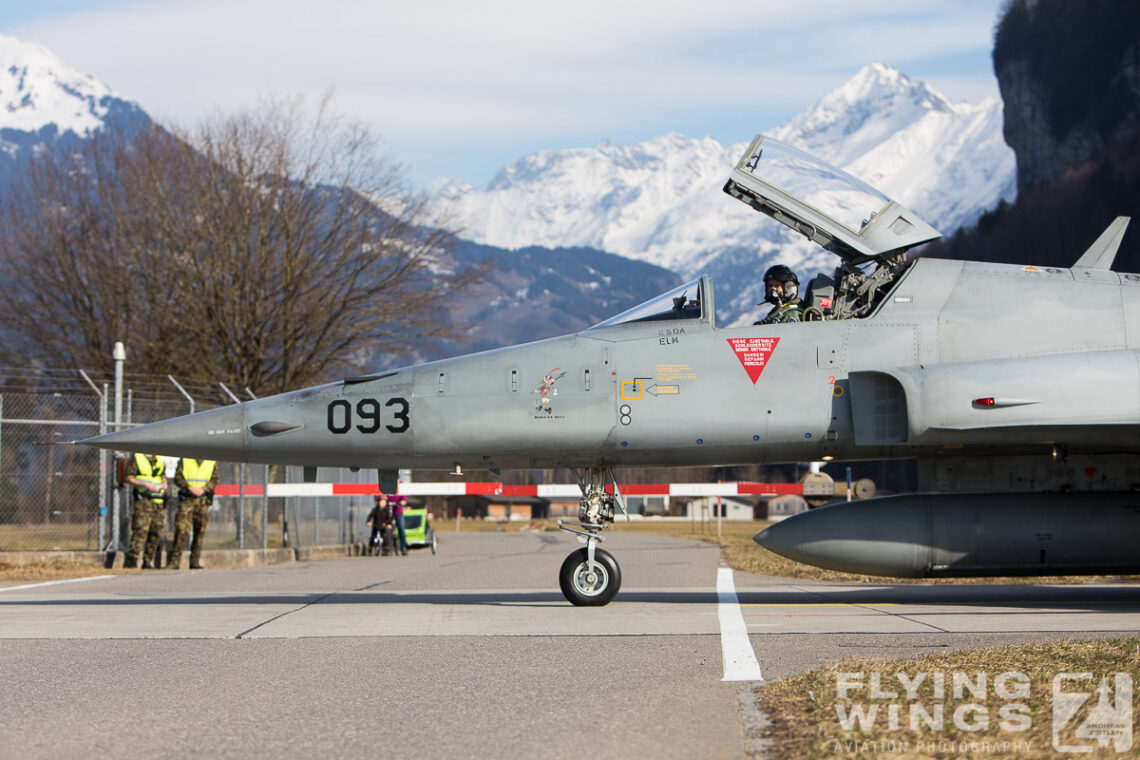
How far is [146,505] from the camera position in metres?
17.7

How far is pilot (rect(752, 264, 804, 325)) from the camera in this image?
10.9m

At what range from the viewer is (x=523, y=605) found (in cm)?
1095

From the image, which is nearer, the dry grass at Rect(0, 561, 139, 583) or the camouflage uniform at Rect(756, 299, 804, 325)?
the camouflage uniform at Rect(756, 299, 804, 325)

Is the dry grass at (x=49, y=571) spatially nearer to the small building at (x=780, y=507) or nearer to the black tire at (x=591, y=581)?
the black tire at (x=591, y=581)

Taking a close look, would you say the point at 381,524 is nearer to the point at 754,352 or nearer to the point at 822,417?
the point at 754,352

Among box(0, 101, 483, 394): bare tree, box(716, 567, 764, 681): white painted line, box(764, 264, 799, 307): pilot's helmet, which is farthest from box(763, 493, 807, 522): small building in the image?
box(716, 567, 764, 681): white painted line

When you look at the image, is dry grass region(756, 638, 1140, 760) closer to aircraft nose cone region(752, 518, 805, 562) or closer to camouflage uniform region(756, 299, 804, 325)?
aircraft nose cone region(752, 518, 805, 562)

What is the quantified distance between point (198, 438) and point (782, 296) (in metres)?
5.47

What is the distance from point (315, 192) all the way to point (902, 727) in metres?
34.5

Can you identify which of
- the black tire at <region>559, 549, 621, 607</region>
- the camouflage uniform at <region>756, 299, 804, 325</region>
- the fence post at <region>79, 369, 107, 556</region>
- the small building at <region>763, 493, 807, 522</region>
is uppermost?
the camouflage uniform at <region>756, 299, 804, 325</region>

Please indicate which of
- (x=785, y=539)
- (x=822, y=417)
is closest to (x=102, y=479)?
(x=785, y=539)

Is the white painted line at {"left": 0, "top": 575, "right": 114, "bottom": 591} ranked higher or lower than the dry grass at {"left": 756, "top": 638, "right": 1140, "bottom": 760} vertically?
lower

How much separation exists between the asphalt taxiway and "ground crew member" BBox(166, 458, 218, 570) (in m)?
4.05

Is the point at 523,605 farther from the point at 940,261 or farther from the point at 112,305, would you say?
the point at 112,305
